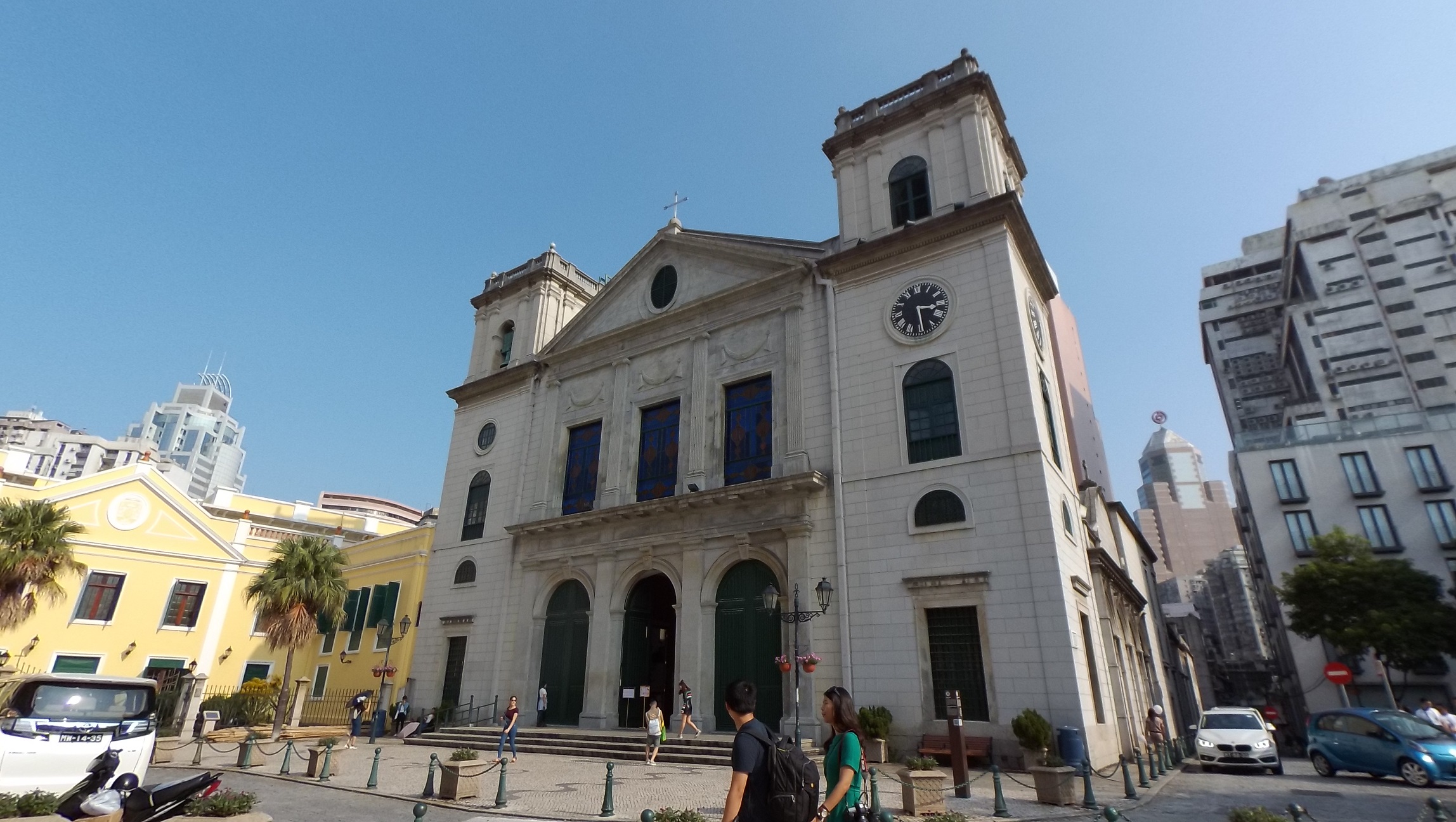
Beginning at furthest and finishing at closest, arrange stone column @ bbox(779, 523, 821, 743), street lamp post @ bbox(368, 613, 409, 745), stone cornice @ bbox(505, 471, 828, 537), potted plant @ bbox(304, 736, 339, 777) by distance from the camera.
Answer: street lamp post @ bbox(368, 613, 409, 745) < stone cornice @ bbox(505, 471, 828, 537) < stone column @ bbox(779, 523, 821, 743) < potted plant @ bbox(304, 736, 339, 777)

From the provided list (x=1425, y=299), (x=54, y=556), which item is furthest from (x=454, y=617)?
(x=1425, y=299)

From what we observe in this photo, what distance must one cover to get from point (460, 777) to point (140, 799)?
588 centimetres

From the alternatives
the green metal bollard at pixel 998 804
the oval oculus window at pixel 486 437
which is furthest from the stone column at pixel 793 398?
the oval oculus window at pixel 486 437

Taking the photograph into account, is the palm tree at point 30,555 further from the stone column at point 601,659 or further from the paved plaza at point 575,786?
the stone column at point 601,659

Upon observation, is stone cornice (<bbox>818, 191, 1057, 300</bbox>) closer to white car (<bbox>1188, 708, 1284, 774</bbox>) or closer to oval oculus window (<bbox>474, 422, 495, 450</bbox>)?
white car (<bbox>1188, 708, 1284, 774</bbox>)

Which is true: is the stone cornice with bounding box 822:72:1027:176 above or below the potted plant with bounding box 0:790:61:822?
above

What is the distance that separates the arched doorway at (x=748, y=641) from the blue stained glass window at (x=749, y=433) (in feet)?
9.00

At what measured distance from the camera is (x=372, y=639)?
30.2 m

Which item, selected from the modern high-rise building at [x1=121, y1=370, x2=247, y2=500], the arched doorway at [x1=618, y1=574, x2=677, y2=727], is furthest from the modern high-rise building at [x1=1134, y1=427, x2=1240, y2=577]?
the modern high-rise building at [x1=121, y1=370, x2=247, y2=500]

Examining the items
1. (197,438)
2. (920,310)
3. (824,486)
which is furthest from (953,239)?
(197,438)

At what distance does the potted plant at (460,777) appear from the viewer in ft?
38.8

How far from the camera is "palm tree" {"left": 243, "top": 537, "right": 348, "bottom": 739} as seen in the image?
2438 centimetres

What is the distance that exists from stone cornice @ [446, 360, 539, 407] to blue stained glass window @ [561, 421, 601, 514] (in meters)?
3.66

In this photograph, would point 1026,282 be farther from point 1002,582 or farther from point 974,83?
point 1002,582
